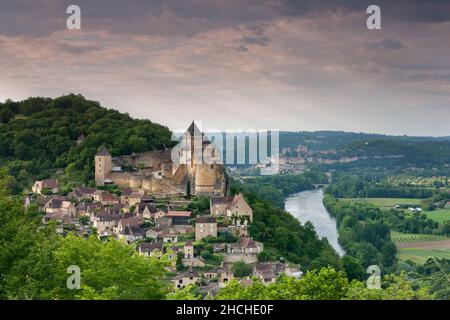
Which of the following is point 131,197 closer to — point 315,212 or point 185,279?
point 185,279

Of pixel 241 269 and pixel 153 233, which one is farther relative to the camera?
pixel 153 233

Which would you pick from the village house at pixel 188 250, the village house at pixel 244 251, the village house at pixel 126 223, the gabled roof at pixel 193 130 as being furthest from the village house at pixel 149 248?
the gabled roof at pixel 193 130

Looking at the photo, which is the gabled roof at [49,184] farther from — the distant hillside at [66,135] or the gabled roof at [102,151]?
the gabled roof at [102,151]

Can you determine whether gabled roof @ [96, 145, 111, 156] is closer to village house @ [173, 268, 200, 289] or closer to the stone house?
village house @ [173, 268, 200, 289]

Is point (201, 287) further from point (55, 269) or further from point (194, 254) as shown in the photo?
point (55, 269)

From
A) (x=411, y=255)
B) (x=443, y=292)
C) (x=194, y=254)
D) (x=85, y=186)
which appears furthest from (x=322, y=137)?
(x=443, y=292)

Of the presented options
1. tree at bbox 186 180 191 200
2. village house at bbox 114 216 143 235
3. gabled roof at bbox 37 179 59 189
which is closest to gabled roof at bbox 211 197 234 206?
tree at bbox 186 180 191 200

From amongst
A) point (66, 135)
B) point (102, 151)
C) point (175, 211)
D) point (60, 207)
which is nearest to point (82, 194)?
point (60, 207)

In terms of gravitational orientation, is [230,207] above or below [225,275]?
above
